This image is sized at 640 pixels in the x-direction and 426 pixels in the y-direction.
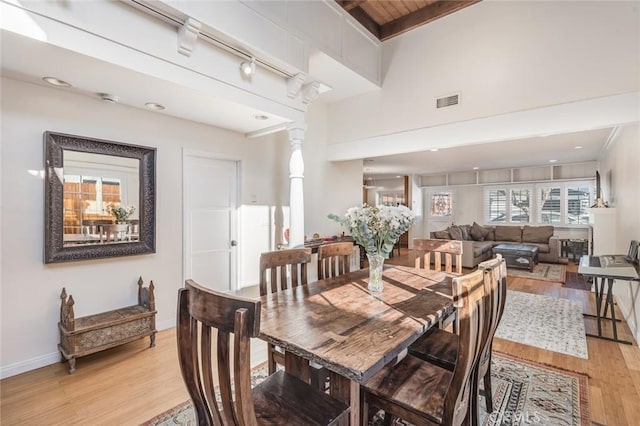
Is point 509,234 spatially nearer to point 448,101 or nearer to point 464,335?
point 448,101

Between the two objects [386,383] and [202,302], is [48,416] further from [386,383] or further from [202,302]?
[386,383]

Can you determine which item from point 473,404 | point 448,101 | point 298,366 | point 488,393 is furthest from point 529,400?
point 448,101

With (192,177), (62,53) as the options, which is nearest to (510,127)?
(192,177)

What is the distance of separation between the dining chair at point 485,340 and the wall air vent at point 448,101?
111 inches

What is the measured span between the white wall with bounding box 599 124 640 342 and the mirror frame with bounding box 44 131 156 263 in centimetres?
506

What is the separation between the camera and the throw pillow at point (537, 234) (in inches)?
294

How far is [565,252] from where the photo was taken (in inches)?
299

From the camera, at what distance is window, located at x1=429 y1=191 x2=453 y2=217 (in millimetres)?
9867

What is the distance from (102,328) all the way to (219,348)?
2334 millimetres

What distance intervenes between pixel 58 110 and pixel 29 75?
351mm

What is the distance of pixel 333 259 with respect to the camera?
268cm

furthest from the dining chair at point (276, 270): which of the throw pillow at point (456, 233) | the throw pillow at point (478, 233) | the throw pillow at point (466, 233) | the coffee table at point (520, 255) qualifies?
the throw pillow at point (478, 233)

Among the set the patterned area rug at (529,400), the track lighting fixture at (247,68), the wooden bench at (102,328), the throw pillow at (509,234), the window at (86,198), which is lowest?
the patterned area rug at (529,400)

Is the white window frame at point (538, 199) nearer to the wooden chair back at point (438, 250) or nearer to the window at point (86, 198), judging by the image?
the wooden chair back at point (438, 250)
